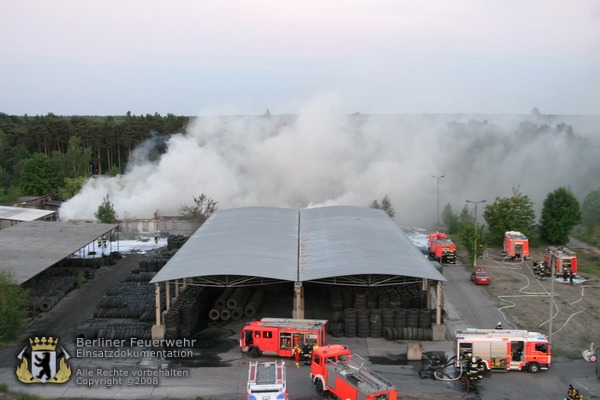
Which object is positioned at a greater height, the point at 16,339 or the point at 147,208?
the point at 147,208

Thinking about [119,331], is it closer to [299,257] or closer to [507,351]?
[299,257]

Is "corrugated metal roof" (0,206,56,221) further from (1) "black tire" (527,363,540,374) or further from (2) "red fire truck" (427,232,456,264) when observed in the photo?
(1) "black tire" (527,363,540,374)

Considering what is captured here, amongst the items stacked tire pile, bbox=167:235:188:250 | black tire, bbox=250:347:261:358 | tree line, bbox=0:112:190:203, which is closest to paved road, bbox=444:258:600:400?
black tire, bbox=250:347:261:358

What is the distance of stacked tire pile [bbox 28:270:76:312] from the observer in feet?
95.1

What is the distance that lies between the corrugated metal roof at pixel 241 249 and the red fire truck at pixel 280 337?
255cm

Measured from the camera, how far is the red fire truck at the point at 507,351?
20.9 m

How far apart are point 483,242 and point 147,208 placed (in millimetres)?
30894

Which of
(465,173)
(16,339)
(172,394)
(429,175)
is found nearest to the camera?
(172,394)

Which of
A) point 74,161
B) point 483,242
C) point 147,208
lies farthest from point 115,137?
point 483,242

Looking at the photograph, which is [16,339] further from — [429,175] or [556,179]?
[556,179]

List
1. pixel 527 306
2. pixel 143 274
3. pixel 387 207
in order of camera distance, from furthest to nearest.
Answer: pixel 387 207 → pixel 143 274 → pixel 527 306

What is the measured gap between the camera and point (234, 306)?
27.3 m

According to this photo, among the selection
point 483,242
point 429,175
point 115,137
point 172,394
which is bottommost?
point 172,394

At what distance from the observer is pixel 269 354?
2250cm
